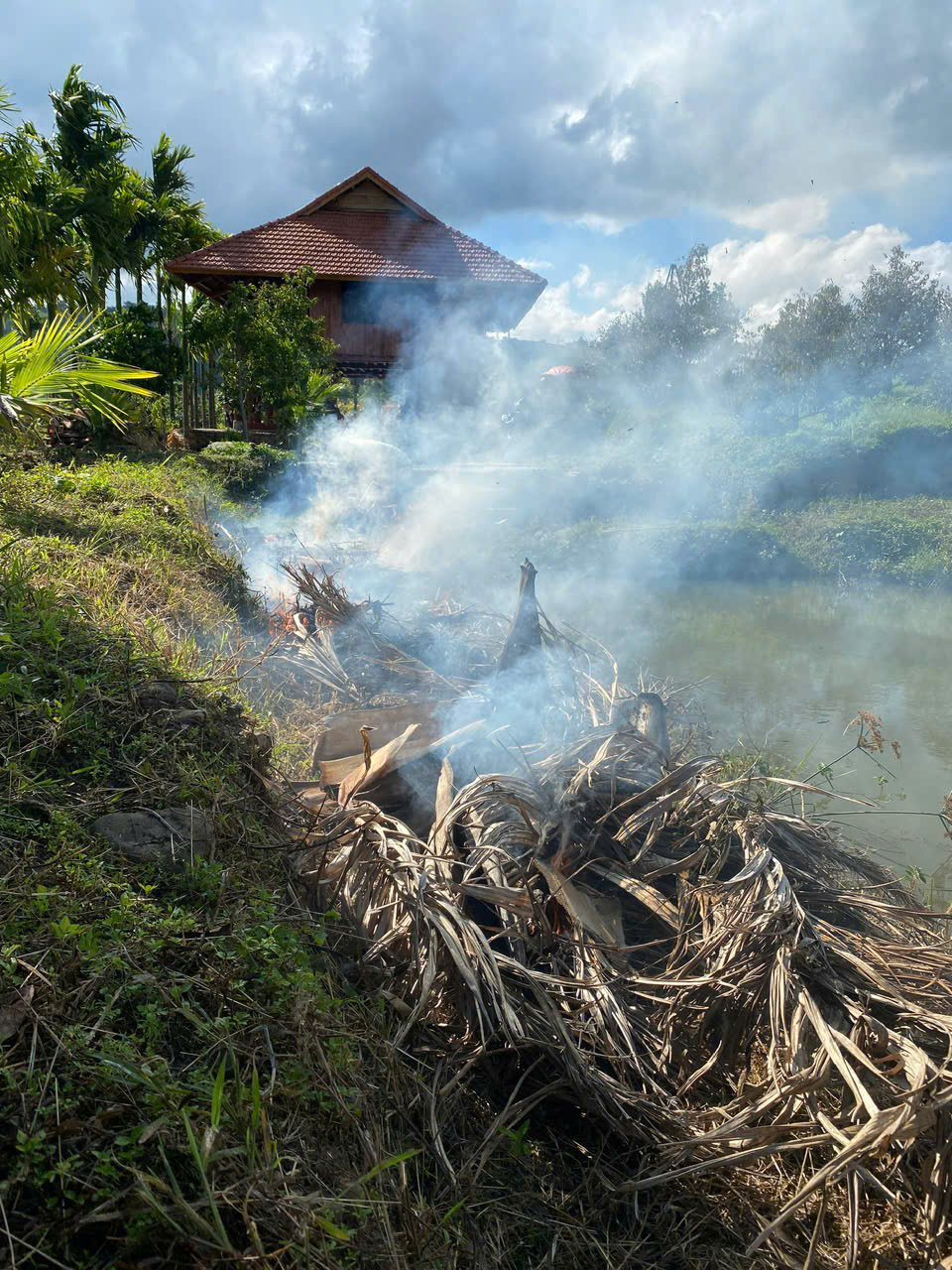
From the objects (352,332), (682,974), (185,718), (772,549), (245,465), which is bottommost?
(772,549)

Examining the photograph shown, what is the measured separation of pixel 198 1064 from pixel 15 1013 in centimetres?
35

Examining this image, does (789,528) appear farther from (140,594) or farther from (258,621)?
(140,594)

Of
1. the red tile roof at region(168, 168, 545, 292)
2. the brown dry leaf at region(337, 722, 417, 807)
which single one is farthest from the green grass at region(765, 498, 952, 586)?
the brown dry leaf at region(337, 722, 417, 807)

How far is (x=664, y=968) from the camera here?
270cm

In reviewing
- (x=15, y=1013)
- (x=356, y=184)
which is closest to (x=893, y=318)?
(x=356, y=184)

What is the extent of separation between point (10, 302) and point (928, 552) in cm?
1272

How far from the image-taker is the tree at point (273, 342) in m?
12.8

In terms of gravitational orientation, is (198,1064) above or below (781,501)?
above

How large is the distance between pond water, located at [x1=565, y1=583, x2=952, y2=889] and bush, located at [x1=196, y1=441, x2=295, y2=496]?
476 centimetres

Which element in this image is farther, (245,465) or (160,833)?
(245,465)

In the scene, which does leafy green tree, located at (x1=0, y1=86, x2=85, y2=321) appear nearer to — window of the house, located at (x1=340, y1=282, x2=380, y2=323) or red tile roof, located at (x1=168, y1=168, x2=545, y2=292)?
red tile roof, located at (x1=168, y1=168, x2=545, y2=292)

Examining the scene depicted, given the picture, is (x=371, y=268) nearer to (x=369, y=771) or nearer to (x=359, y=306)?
(x=359, y=306)

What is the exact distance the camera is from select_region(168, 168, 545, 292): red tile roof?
52.6 ft

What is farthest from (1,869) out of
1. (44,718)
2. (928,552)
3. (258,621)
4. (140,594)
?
(928,552)
